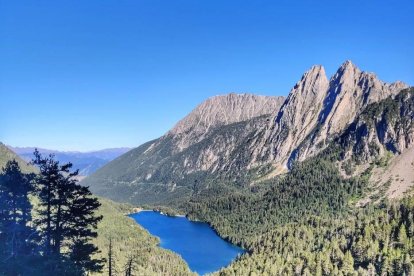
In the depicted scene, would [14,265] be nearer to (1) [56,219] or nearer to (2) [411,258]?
(1) [56,219]

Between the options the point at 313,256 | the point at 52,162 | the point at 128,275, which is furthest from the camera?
the point at 313,256

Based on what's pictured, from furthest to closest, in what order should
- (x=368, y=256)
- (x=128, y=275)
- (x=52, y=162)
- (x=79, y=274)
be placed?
(x=368, y=256)
(x=128, y=275)
(x=52, y=162)
(x=79, y=274)

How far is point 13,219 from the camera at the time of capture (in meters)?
57.1

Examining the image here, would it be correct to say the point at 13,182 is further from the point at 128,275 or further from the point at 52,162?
the point at 128,275

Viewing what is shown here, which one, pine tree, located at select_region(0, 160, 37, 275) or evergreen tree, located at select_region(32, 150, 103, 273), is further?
evergreen tree, located at select_region(32, 150, 103, 273)

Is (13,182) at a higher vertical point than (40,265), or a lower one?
higher

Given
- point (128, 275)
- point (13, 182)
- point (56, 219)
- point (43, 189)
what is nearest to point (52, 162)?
point (43, 189)

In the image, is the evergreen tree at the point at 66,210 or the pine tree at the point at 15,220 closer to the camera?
the pine tree at the point at 15,220

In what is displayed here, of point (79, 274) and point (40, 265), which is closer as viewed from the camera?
point (40, 265)

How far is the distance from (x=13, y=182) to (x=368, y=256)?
16067 centimetres

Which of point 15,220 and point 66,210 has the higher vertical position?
point 66,210

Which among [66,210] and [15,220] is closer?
[66,210]

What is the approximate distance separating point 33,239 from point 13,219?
8.32 meters

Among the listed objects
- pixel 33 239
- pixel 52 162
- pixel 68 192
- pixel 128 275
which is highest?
pixel 52 162
